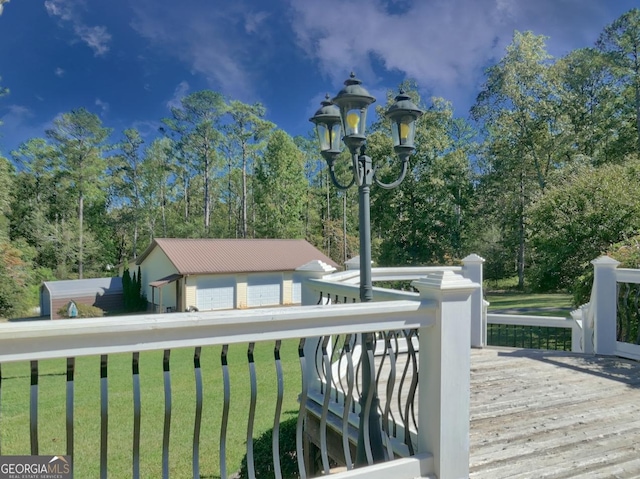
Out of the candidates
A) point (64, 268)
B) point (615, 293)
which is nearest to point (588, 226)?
point (615, 293)

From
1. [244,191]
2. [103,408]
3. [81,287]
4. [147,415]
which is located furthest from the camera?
[244,191]

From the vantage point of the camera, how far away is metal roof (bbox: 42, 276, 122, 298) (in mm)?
23484

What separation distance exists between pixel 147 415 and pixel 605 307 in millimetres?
7891

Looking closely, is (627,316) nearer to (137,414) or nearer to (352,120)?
(352,120)

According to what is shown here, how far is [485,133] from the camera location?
85.8ft

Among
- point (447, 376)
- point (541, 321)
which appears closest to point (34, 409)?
point (447, 376)

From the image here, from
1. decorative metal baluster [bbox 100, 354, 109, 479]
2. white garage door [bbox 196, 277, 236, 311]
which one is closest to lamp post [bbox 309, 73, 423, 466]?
decorative metal baluster [bbox 100, 354, 109, 479]

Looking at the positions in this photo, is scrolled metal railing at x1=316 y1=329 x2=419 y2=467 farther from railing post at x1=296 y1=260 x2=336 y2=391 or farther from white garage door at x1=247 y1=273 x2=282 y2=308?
white garage door at x1=247 y1=273 x2=282 y2=308

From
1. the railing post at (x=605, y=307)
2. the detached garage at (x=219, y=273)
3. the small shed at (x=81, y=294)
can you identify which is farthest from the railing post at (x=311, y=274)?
the small shed at (x=81, y=294)

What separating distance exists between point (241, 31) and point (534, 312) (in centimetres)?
3479

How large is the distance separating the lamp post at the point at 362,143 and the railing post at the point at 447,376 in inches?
21.0

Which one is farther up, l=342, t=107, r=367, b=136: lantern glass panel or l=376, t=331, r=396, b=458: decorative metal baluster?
l=342, t=107, r=367, b=136: lantern glass panel

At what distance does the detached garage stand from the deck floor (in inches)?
720

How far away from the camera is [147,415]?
792 centimetres
